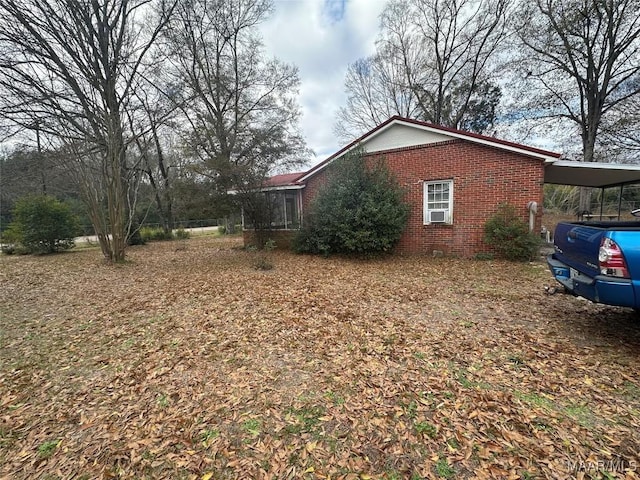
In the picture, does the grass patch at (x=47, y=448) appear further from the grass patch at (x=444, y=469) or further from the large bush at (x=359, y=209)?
the large bush at (x=359, y=209)

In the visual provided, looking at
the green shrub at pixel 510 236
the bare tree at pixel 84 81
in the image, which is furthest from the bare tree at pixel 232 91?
the green shrub at pixel 510 236

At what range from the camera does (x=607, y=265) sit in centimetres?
268

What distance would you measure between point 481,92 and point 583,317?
19.6 m

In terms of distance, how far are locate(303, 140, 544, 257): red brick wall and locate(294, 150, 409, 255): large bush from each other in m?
0.64

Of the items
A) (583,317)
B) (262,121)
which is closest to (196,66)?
(262,121)

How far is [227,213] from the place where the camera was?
450 inches

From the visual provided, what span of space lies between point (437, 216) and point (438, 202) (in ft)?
1.60

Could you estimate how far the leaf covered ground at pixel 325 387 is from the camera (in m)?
1.85

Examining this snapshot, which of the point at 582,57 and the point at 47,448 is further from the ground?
the point at 582,57

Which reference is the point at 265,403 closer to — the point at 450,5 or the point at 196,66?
the point at 196,66

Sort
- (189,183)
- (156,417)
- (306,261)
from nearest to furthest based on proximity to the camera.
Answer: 1. (156,417)
2. (306,261)
3. (189,183)

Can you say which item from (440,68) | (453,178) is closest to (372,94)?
(440,68)

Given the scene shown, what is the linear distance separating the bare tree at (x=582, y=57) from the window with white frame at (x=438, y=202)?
1244cm

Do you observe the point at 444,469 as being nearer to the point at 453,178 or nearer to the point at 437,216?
the point at 437,216
